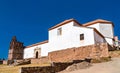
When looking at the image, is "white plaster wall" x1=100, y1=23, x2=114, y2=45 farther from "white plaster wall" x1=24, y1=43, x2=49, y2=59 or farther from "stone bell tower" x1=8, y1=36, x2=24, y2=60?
"stone bell tower" x1=8, y1=36, x2=24, y2=60

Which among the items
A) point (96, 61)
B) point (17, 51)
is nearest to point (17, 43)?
point (17, 51)

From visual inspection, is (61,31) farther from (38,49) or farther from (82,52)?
(38,49)

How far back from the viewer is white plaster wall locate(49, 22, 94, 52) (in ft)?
77.4

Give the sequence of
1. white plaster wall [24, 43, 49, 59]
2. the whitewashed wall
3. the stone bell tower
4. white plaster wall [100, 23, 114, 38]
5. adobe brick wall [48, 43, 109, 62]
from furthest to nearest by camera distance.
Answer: the stone bell tower < white plaster wall [24, 43, 49, 59] < white plaster wall [100, 23, 114, 38] < the whitewashed wall < adobe brick wall [48, 43, 109, 62]

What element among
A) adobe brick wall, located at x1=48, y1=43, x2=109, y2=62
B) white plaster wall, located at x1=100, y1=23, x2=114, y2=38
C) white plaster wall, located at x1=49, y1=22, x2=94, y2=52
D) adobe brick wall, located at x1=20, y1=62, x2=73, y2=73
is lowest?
adobe brick wall, located at x1=20, y1=62, x2=73, y2=73

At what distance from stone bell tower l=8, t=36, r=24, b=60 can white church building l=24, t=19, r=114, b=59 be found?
4.21 m

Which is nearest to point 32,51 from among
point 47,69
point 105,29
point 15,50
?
point 15,50

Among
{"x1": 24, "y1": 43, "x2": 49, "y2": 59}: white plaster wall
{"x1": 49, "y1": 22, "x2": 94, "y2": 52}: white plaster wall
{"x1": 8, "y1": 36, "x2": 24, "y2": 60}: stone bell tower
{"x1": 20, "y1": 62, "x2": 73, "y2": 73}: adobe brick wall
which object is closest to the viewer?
{"x1": 20, "y1": 62, "x2": 73, "y2": 73}: adobe brick wall

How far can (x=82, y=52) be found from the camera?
23.3 meters

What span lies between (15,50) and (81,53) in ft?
63.5

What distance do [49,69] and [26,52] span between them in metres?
24.4

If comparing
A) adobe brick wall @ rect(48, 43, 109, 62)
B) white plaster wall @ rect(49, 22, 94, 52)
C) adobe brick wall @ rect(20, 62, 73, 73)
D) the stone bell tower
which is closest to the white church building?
white plaster wall @ rect(49, 22, 94, 52)

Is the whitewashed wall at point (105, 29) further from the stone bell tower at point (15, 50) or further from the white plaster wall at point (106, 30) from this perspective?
the stone bell tower at point (15, 50)

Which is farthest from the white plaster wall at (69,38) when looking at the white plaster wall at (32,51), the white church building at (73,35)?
the white plaster wall at (32,51)
